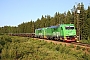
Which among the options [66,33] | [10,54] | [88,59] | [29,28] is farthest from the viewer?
[29,28]

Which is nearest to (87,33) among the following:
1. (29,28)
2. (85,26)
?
(85,26)

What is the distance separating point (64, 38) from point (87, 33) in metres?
28.0

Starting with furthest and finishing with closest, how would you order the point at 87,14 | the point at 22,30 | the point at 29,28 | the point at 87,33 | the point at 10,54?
the point at 22,30, the point at 29,28, the point at 87,14, the point at 87,33, the point at 10,54

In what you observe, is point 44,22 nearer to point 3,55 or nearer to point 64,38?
point 64,38

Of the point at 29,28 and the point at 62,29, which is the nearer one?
the point at 62,29

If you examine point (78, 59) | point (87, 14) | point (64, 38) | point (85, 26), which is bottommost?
point (78, 59)

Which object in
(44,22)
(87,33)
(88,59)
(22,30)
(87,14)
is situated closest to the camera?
(88,59)

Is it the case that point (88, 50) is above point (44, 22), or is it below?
below

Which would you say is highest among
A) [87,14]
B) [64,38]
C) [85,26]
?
[87,14]

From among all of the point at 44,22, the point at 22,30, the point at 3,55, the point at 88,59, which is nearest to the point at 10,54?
the point at 3,55

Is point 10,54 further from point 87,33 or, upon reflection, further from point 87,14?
point 87,14

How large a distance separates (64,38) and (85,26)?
96.4 feet

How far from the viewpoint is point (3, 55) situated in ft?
67.2

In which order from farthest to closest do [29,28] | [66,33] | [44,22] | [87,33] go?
[29,28] < [44,22] < [87,33] < [66,33]
